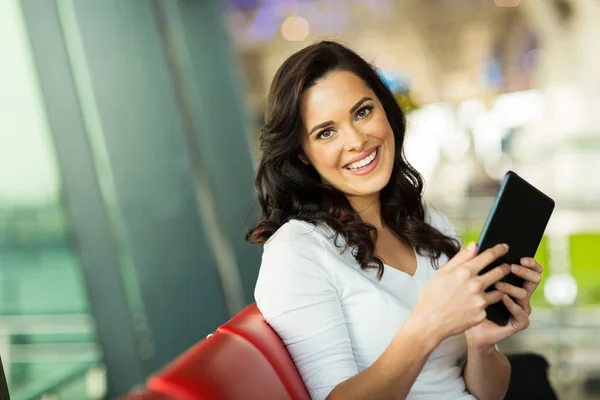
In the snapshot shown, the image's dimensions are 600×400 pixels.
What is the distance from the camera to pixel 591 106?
25.1 ft

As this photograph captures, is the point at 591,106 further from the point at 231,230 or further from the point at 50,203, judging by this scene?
the point at 50,203

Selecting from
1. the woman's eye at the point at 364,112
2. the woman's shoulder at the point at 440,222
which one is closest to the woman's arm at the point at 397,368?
the woman's eye at the point at 364,112

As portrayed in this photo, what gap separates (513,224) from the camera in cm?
133

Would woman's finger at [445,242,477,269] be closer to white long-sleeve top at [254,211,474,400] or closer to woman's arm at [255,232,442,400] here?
woman's arm at [255,232,442,400]

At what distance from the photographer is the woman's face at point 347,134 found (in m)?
1.53

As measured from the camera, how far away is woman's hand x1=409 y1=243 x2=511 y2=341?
1.20 metres

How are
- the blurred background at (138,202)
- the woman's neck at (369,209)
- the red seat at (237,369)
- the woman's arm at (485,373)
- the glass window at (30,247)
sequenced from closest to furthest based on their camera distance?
1. the red seat at (237,369)
2. the woman's arm at (485,373)
3. the woman's neck at (369,209)
4. the glass window at (30,247)
5. the blurred background at (138,202)

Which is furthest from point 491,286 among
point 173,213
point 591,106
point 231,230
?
point 591,106

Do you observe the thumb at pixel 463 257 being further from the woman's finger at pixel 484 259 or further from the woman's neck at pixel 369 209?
the woman's neck at pixel 369 209

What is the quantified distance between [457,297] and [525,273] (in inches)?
8.3

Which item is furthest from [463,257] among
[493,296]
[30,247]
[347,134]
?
[30,247]

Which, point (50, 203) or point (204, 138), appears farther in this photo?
point (204, 138)

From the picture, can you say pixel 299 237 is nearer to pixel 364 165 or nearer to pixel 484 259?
pixel 364 165

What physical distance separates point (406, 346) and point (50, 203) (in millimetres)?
1777
